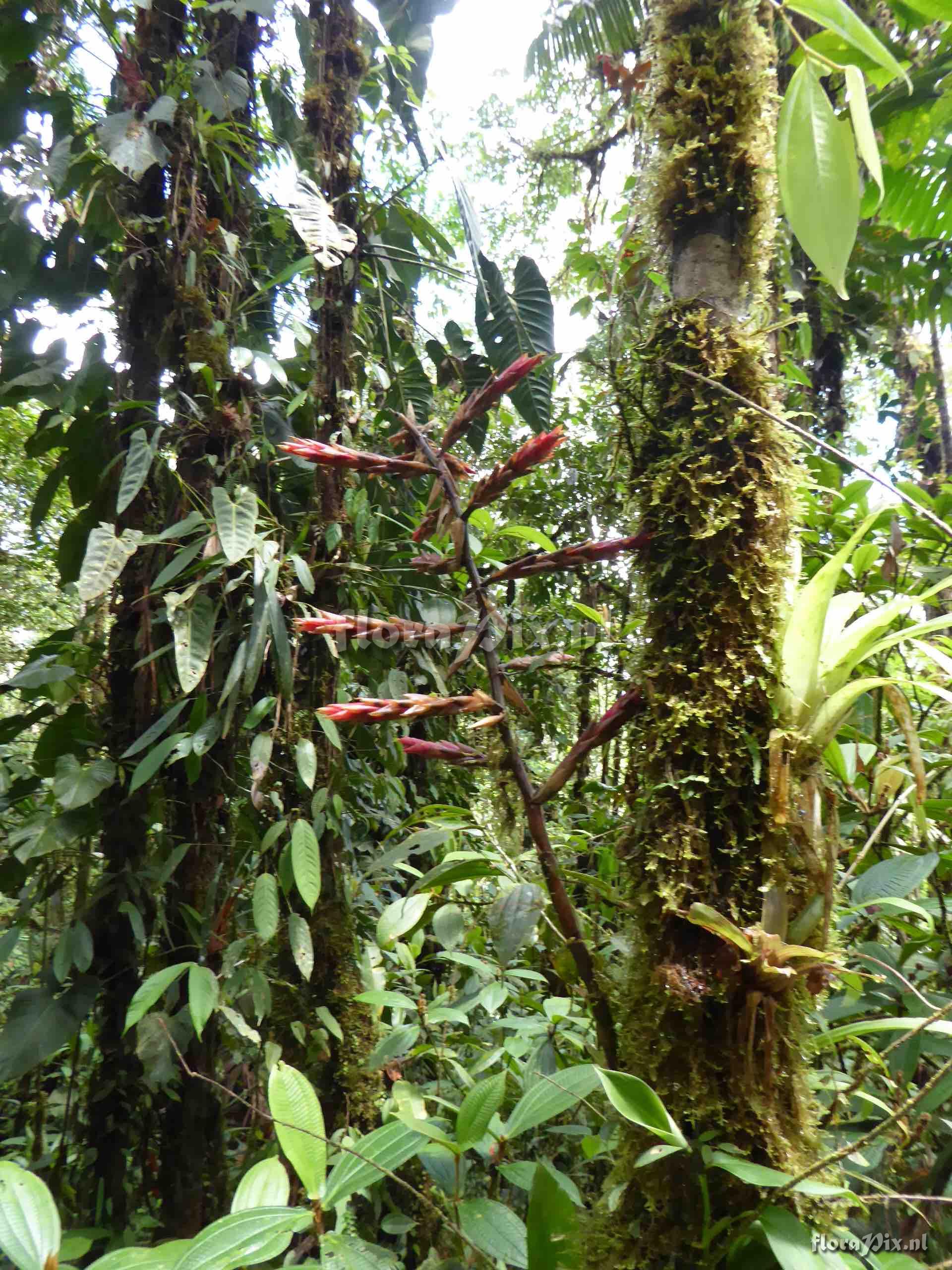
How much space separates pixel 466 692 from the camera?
1.56 metres

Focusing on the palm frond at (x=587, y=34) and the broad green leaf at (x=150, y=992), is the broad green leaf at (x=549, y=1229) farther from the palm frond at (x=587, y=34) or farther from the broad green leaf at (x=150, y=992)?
the palm frond at (x=587, y=34)

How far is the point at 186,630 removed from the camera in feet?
3.50

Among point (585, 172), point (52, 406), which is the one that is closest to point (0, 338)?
point (52, 406)

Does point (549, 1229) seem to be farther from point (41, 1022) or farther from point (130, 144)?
point (130, 144)

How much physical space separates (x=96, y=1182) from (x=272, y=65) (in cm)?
249

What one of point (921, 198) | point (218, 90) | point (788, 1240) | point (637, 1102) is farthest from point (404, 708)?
point (921, 198)

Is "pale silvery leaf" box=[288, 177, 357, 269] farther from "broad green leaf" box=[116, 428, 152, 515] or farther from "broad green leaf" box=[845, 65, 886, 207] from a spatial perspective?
"broad green leaf" box=[845, 65, 886, 207]

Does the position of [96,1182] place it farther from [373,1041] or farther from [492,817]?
[492,817]

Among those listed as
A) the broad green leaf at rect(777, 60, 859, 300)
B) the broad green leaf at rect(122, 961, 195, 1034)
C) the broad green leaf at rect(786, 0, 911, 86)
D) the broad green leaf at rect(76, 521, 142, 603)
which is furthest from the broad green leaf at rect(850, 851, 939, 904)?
the broad green leaf at rect(76, 521, 142, 603)

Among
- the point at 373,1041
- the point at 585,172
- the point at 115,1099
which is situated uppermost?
the point at 585,172

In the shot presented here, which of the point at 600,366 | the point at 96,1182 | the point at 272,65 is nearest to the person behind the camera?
the point at 600,366

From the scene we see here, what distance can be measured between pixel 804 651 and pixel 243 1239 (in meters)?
0.52

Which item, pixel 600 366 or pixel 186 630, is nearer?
pixel 600 366

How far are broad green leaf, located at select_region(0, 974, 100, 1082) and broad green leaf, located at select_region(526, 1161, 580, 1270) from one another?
88 cm
